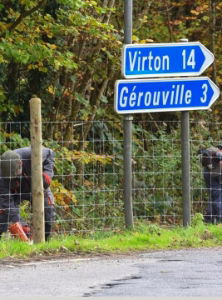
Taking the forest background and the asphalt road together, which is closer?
the asphalt road

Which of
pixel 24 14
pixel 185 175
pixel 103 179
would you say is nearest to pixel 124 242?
pixel 185 175

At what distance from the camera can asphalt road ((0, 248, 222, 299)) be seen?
8547 mm

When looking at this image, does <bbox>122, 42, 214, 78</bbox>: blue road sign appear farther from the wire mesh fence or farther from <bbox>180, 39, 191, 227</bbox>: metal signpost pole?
the wire mesh fence

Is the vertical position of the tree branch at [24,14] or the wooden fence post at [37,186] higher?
the tree branch at [24,14]

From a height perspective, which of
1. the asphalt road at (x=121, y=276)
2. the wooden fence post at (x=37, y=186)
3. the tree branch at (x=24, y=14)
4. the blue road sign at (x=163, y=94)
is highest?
the tree branch at (x=24, y=14)

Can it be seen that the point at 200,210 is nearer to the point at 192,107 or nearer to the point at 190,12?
the point at 192,107

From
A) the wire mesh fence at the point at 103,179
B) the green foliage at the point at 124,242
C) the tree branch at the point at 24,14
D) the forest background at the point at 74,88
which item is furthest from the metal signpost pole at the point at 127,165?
the tree branch at the point at 24,14

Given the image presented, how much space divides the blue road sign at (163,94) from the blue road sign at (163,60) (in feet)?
0.38

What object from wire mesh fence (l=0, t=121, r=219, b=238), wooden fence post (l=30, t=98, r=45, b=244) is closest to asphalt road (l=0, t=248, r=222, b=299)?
wooden fence post (l=30, t=98, r=45, b=244)

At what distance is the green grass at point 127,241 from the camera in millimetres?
11594

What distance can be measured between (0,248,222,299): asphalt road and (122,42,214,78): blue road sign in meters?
2.83

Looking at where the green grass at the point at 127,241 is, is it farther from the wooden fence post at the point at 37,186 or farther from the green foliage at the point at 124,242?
the wooden fence post at the point at 37,186

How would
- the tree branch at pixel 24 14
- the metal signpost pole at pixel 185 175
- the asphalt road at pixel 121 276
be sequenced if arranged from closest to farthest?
the asphalt road at pixel 121 276, the metal signpost pole at pixel 185 175, the tree branch at pixel 24 14

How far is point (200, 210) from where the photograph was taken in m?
16.9
